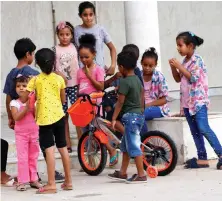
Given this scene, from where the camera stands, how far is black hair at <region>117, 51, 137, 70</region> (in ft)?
28.7

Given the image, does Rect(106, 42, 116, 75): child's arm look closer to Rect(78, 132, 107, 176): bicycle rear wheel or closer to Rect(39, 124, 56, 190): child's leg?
Rect(78, 132, 107, 176): bicycle rear wheel

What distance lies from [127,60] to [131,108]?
1.64 feet

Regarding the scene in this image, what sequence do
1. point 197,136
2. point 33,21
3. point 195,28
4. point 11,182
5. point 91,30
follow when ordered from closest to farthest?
point 11,182, point 197,136, point 91,30, point 33,21, point 195,28

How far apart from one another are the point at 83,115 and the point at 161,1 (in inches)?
253

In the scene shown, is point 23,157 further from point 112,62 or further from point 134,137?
point 112,62

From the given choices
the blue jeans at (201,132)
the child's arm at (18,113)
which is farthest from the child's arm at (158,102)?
the child's arm at (18,113)

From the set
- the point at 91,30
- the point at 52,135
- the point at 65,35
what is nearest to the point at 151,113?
the point at 91,30

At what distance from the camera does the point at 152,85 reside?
9734 mm

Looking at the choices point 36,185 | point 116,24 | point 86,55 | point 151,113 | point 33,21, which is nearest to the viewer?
point 36,185

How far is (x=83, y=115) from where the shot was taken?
9.15 meters

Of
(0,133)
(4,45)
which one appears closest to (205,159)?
(0,133)

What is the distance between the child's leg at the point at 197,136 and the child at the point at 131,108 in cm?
90

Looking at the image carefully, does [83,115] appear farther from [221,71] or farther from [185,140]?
[221,71]

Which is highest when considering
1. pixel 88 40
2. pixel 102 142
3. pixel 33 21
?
pixel 33 21
